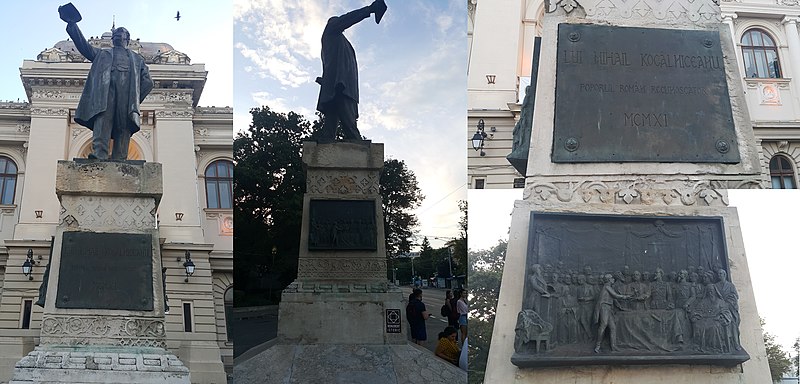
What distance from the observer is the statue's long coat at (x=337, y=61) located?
5.69 metres

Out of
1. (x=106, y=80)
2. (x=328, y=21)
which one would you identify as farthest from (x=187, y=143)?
(x=328, y=21)

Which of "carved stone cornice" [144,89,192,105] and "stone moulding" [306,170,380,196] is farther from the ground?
"carved stone cornice" [144,89,192,105]

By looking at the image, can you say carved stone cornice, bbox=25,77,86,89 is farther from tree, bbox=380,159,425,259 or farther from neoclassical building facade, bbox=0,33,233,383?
tree, bbox=380,159,425,259

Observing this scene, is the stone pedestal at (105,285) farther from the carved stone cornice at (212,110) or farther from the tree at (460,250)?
the carved stone cornice at (212,110)

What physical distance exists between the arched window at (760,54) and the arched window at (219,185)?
16722 millimetres

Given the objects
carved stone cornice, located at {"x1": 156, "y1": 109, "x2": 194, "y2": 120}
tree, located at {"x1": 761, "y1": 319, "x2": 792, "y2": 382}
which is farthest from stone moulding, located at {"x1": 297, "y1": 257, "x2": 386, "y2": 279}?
carved stone cornice, located at {"x1": 156, "y1": 109, "x2": 194, "y2": 120}

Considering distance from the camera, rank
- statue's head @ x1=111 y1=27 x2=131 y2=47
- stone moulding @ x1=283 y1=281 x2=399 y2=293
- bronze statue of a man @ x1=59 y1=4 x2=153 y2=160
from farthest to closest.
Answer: statue's head @ x1=111 y1=27 x2=131 y2=47, bronze statue of a man @ x1=59 y1=4 x2=153 y2=160, stone moulding @ x1=283 y1=281 x2=399 y2=293

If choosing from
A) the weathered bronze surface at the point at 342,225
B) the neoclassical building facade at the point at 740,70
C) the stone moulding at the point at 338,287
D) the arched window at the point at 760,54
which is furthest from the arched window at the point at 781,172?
the stone moulding at the point at 338,287

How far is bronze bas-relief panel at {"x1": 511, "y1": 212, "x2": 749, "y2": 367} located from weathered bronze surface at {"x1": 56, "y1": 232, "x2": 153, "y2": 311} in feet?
11.4

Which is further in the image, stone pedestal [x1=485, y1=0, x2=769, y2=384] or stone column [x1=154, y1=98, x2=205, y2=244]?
stone column [x1=154, y1=98, x2=205, y2=244]

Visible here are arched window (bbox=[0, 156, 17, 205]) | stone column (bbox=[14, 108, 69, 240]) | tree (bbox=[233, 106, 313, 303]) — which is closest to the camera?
tree (bbox=[233, 106, 313, 303])

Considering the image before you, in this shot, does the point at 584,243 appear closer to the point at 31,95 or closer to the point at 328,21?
the point at 328,21

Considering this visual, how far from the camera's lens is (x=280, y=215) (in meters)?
5.65

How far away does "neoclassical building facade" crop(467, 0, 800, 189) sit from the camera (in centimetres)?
1798
